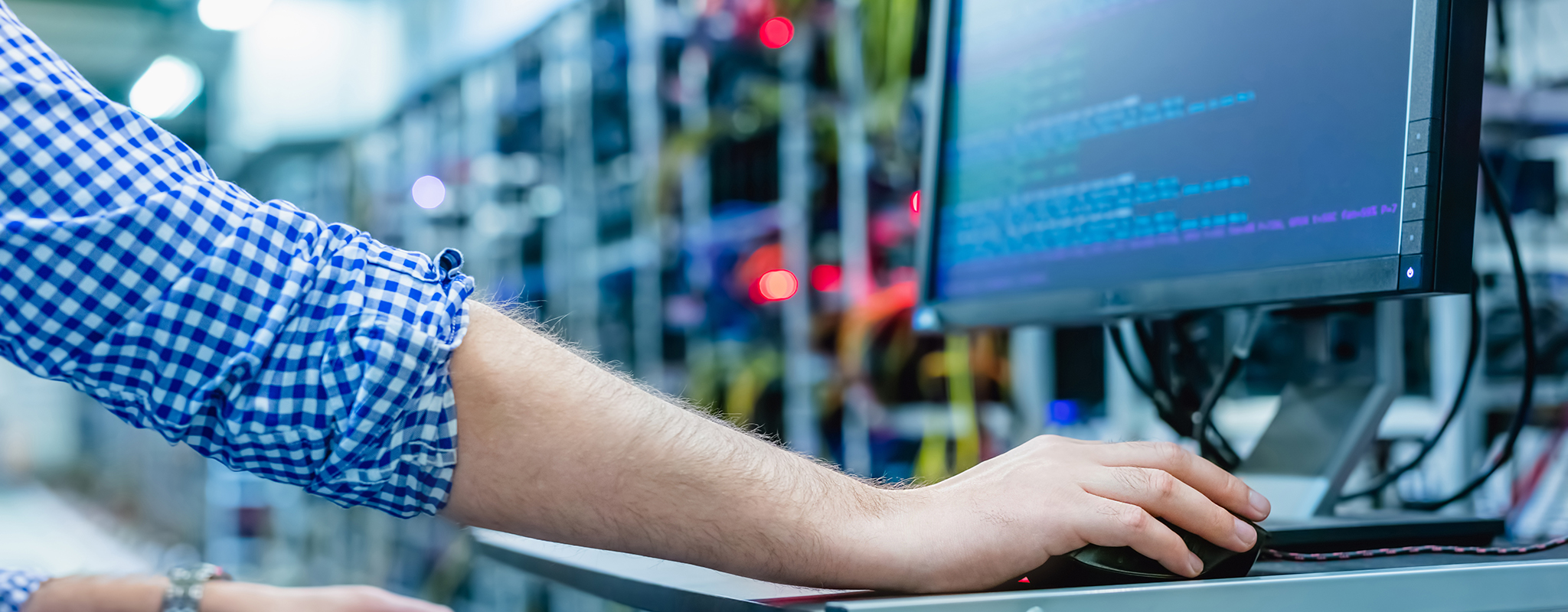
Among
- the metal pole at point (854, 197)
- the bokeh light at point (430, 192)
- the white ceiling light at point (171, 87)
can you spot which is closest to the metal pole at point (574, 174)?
the bokeh light at point (430, 192)

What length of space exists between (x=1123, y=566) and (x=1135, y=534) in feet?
0.05

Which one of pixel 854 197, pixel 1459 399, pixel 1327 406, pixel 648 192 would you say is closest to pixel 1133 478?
pixel 1327 406

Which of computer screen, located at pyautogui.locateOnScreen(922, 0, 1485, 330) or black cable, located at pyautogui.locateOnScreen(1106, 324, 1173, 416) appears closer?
computer screen, located at pyautogui.locateOnScreen(922, 0, 1485, 330)

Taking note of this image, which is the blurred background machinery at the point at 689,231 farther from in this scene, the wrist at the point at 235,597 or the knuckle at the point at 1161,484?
the knuckle at the point at 1161,484

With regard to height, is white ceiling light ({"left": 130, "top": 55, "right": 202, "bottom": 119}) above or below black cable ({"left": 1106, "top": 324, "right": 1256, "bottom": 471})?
above

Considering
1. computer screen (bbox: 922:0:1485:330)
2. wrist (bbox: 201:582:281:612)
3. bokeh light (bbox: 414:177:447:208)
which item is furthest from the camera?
bokeh light (bbox: 414:177:447:208)

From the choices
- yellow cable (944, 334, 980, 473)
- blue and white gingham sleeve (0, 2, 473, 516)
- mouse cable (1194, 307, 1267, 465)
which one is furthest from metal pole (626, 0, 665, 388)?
blue and white gingham sleeve (0, 2, 473, 516)

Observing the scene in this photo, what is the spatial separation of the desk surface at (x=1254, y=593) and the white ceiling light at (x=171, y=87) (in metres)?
7.09

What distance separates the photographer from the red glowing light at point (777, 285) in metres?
2.62

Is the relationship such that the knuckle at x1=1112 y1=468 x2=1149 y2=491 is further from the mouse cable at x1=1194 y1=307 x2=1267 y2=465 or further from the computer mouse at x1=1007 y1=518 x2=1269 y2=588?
the mouse cable at x1=1194 y1=307 x2=1267 y2=465

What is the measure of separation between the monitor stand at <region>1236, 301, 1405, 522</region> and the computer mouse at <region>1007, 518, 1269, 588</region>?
0.23 metres

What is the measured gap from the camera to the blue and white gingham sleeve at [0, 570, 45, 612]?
A: 0.88m

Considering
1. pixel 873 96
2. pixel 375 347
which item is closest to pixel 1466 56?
pixel 375 347

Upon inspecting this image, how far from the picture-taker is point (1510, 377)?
5.43ft
